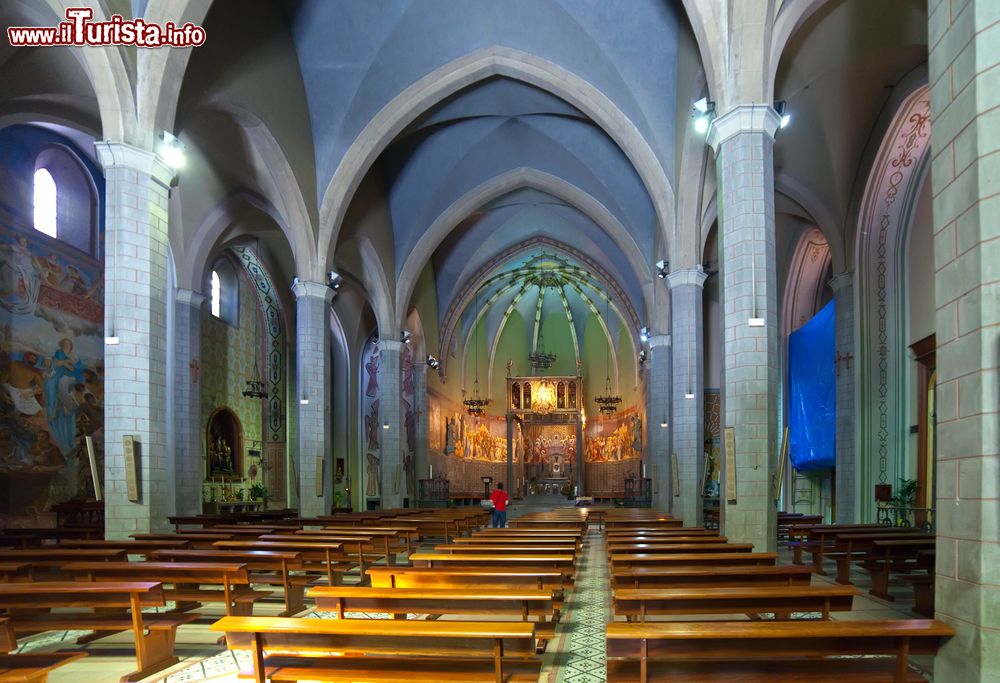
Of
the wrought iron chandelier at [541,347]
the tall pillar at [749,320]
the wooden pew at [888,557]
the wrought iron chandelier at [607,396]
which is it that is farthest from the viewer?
the wrought iron chandelier at [541,347]

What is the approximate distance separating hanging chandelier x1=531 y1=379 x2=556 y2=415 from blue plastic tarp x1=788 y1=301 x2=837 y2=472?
656 inches

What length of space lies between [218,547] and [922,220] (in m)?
13.9

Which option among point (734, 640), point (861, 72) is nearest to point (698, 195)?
point (861, 72)

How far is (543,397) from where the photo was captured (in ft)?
125

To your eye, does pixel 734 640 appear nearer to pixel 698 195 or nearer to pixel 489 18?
pixel 698 195

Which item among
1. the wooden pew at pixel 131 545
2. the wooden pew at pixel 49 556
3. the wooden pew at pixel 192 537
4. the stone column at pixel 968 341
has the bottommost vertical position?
the wooden pew at pixel 192 537

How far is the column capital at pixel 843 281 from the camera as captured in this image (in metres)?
17.0

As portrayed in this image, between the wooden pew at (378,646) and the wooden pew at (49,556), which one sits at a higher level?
the wooden pew at (378,646)

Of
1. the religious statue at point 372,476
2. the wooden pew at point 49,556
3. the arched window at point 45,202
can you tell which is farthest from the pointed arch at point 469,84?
the religious statue at point 372,476

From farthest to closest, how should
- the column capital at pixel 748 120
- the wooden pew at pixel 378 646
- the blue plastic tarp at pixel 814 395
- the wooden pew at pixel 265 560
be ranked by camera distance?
the blue plastic tarp at pixel 814 395 < the column capital at pixel 748 120 < the wooden pew at pixel 265 560 < the wooden pew at pixel 378 646

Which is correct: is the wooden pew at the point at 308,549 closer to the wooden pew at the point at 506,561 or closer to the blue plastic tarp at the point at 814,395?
the wooden pew at the point at 506,561

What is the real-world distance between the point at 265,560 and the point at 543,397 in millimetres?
31182

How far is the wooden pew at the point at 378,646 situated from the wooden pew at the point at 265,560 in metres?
3.12

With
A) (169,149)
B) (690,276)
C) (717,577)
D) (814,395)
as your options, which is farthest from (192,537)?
(814,395)
